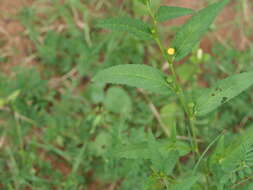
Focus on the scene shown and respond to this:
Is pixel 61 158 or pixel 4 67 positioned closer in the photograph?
pixel 61 158

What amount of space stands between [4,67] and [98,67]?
0.82 metres

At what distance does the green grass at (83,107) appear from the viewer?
2.87m

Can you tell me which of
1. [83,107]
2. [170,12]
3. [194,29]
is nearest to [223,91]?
[194,29]

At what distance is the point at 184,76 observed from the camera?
3029mm

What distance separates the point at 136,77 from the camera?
64.4 inches

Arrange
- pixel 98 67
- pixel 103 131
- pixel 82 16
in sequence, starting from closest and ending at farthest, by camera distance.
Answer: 1. pixel 103 131
2. pixel 98 67
3. pixel 82 16

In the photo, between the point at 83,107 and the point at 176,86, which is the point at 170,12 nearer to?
the point at 176,86

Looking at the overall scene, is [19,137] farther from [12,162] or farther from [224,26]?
[224,26]

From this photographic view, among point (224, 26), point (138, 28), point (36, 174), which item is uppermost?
point (138, 28)

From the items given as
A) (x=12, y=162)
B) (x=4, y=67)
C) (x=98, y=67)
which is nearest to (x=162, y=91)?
(x=98, y=67)

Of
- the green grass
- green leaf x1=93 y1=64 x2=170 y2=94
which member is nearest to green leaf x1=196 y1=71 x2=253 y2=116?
green leaf x1=93 y1=64 x2=170 y2=94

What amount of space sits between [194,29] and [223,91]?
0.32 meters

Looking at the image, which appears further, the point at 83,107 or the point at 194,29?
the point at 83,107

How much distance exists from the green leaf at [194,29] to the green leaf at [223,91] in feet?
0.78
